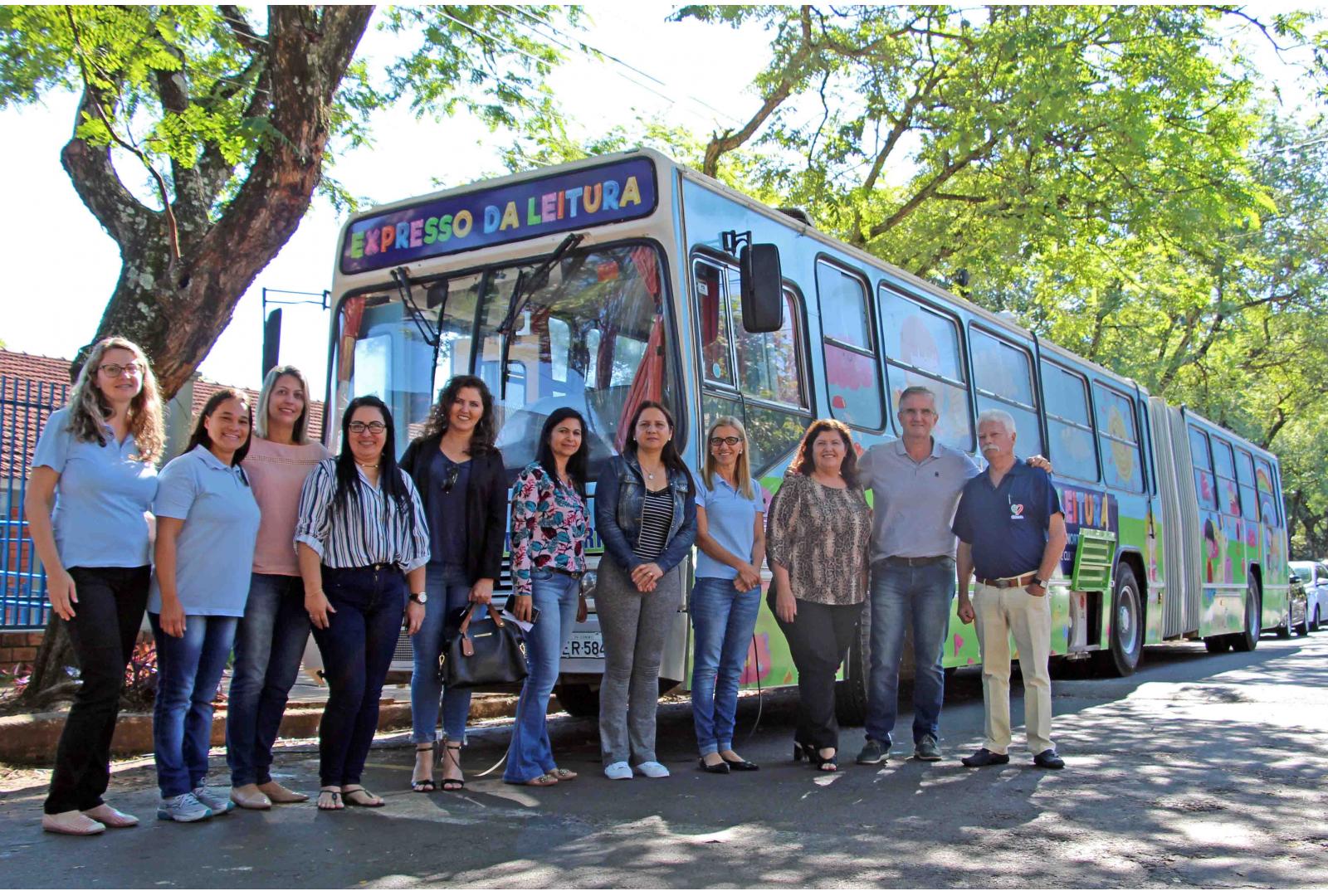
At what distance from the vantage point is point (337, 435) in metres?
7.97

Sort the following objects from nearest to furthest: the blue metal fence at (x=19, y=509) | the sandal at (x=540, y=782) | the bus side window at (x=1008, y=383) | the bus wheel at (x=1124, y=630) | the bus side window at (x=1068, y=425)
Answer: the sandal at (x=540, y=782), the blue metal fence at (x=19, y=509), the bus side window at (x=1008, y=383), the bus side window at (x=1068, y=425), the bus wheel at (x=1124, y=630)

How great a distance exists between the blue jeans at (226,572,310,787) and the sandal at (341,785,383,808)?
39cm

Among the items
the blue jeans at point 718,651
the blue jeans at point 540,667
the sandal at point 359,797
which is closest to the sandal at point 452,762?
the blue jeans at point 540,667

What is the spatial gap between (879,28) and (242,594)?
503 inches

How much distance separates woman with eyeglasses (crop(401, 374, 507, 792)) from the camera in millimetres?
5852

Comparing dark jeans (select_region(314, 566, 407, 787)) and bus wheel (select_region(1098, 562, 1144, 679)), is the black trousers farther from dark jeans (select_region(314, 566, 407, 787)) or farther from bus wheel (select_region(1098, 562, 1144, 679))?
bus wheel (select_region(1098, 562, 1144, 679))

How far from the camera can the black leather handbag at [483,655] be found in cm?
573

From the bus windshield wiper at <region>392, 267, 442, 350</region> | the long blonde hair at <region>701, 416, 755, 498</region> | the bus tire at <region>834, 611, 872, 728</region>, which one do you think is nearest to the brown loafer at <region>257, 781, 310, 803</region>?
the long blonde hair at <region>701, 416, 755, 498</region>

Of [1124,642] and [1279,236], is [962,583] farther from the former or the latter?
[1279,236]

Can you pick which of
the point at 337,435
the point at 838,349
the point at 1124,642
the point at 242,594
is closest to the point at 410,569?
the point at 242,594

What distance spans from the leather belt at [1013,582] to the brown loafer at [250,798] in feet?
12.7

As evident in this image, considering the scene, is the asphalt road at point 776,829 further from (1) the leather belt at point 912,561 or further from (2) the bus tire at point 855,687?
(1) the leather belt at point 912,561

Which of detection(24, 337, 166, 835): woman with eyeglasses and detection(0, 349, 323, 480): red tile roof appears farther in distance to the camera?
detection(0, 349, 323, 480): red tile roof

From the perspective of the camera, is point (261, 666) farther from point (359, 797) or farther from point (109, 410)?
point (109, 410)
